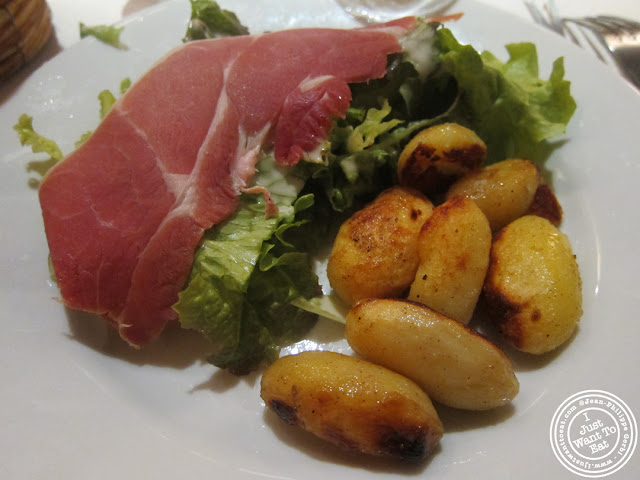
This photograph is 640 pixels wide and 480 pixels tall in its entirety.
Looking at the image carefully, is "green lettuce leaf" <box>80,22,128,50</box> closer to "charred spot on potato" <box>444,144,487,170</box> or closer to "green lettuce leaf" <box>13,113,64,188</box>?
"green lettuce leaf" <box>13,113,64,188</box>

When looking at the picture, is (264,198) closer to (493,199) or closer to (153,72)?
(153,72)

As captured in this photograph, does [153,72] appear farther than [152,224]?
Yes

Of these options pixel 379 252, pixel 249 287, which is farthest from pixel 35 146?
pixel 379 252

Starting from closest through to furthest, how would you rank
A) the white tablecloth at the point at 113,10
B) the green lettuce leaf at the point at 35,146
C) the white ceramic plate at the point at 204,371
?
the white ceramic plate at the point at 204,371, the green lettuce leaf at the point at 35,146, the white tablecloth at the point at 113,10

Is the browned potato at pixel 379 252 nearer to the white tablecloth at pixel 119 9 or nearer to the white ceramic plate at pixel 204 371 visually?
the white ceramic plate at pixel 204 371

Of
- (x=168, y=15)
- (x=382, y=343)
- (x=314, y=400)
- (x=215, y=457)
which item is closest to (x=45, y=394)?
(x=215, y=457)

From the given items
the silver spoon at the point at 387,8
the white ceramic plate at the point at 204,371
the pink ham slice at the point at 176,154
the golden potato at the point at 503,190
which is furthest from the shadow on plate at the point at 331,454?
the silver spoon at the point at 387,8
